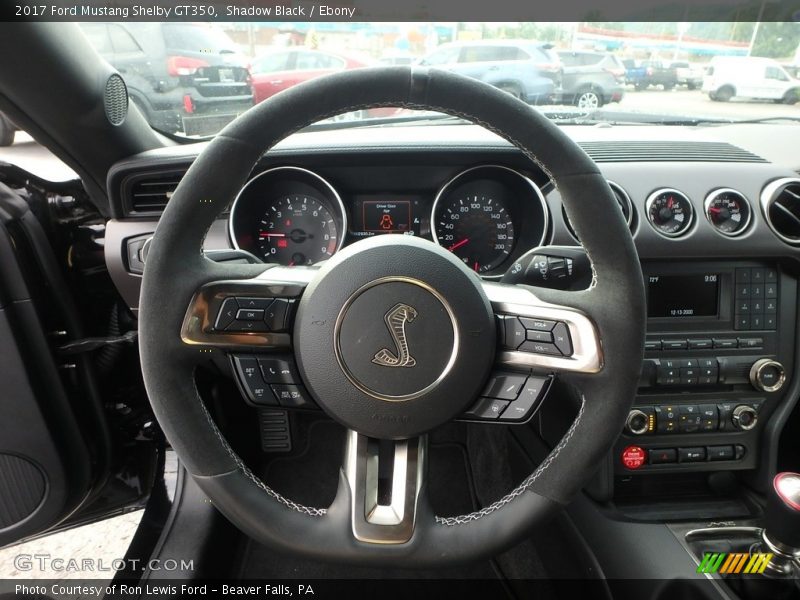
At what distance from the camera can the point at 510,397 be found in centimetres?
106

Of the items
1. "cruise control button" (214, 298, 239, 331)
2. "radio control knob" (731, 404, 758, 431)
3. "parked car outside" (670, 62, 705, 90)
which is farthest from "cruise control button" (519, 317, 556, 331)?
"parked car outside" (670, 62, 705, 90)

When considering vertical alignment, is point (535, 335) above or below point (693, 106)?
below

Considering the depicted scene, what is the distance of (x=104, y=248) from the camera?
1.81 meters

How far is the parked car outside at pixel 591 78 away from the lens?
1841mm

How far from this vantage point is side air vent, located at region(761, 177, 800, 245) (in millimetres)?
1763

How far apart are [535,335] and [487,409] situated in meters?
0.16

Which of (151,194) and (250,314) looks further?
(151,194)

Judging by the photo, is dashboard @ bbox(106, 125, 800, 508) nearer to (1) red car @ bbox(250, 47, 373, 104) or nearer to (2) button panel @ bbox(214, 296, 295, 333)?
(1) red car @ bbox(250, 47, 373, 104)

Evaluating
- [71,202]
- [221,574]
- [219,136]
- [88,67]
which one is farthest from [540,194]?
[221,574]

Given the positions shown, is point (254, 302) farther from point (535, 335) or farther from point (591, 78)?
point (591, 78)

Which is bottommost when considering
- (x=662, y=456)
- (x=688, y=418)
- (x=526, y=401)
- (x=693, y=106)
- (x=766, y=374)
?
(x=662, y=456)

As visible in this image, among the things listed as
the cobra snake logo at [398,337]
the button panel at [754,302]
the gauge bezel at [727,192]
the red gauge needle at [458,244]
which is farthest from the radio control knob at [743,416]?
the cobra snake logo at [398,337]

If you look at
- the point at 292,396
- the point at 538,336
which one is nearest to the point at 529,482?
the point at 538,336

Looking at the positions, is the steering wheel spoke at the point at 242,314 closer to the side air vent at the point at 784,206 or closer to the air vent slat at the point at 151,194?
the air vent slat at the point at 151,194
